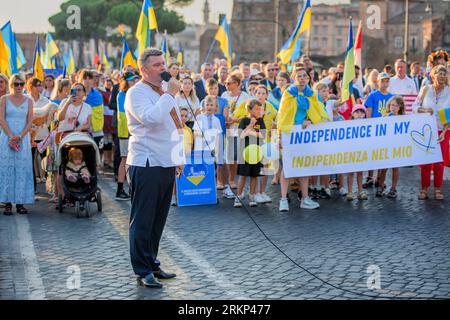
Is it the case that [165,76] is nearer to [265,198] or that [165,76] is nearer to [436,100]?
[265,198]

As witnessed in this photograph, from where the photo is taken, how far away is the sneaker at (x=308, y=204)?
11.7 meters

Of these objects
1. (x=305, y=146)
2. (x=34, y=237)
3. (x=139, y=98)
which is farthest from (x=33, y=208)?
(x=139, y=98)

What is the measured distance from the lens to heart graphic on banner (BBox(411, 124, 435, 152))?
12520 mm

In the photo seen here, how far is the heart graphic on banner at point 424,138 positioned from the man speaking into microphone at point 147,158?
614cm

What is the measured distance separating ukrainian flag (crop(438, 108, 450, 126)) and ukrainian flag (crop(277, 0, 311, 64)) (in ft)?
22.4

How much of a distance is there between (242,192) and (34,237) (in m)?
3.79

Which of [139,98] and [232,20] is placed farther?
[232,20]

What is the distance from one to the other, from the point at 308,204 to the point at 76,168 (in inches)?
127

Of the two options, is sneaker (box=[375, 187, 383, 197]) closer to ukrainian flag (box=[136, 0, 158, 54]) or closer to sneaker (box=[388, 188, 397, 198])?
sneaker (box=[388, 188, 397, 198])

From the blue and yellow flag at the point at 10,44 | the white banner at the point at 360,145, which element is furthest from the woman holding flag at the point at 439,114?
the blue and yellow flag at the point at 10,44

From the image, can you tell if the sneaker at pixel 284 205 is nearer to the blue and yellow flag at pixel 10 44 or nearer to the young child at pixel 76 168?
the young child at pixel 76 168

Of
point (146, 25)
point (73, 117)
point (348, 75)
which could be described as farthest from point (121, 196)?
point (146, 25)

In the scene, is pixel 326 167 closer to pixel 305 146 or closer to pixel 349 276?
pixel 305 146

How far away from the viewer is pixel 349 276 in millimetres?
7531
